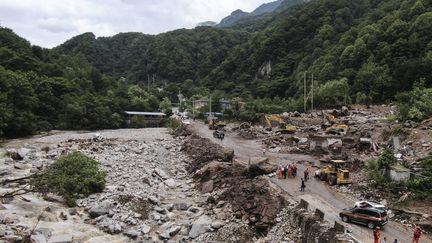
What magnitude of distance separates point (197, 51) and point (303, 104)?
12192 centimetres

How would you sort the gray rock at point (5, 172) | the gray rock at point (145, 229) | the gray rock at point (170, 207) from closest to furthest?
the gray rock at point (145, 229), the gray rock at point (170, 207), the gray rock at point (5, 172)

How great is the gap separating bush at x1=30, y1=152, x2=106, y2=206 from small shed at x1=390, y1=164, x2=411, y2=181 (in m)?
20.5

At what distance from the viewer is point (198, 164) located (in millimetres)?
36500

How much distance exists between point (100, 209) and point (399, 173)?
19406 millimetres

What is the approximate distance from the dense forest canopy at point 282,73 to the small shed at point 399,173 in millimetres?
15794

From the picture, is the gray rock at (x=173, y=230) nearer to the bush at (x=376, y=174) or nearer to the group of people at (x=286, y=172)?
the group of people at (x=286, y=172)

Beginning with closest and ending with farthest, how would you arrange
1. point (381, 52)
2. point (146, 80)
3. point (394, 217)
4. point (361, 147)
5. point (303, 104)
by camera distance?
point (394, 217)
point (361, 147)
point (303, 104)
point (381, 52)
point (146, 80)

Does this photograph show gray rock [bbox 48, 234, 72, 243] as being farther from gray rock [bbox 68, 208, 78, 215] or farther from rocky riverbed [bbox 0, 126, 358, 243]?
gray rock [bbox 68, 208, 78, 215]

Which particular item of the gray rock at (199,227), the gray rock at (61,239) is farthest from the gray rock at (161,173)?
the gray rock at (61,239)

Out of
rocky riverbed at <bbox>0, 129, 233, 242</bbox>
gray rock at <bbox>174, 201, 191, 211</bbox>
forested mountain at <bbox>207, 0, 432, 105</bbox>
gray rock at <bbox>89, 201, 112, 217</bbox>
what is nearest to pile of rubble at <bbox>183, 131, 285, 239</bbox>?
rocky riverbed at <bbox>0, 129, 233, 242</bbox>

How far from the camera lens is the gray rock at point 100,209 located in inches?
946

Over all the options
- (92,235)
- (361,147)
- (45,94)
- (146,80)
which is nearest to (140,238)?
(92,235)

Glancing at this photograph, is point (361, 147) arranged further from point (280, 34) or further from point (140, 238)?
point (280, 34)

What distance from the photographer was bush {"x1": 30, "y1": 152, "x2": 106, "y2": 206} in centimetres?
2531
